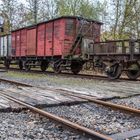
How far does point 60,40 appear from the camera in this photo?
18.7m

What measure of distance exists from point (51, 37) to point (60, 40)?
48.8 inches

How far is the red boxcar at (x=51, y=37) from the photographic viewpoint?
18516 millimetres

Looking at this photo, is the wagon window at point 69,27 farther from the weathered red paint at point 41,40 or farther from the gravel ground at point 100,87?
the gravel ground at point 100,87

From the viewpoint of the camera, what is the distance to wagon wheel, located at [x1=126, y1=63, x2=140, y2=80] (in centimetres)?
1462

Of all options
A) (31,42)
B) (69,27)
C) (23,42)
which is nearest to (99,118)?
(69,27)

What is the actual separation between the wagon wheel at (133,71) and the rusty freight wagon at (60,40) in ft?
12.8

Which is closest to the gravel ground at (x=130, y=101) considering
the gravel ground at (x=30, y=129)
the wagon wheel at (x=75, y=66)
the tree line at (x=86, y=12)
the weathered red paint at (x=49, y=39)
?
the gravel ground at (x=30, y=129)

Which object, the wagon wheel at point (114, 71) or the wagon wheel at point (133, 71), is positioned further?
the wagon wheel at point (114, 71)

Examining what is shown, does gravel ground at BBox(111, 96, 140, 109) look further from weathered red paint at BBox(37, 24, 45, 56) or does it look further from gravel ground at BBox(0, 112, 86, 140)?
weathered red paint at BBox(37, 24, 45, 56)

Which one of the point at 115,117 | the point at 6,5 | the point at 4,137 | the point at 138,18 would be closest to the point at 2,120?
the point at 4,137

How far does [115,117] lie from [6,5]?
42083 mm

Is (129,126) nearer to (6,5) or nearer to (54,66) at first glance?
(54,66)

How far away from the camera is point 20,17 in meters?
46.7

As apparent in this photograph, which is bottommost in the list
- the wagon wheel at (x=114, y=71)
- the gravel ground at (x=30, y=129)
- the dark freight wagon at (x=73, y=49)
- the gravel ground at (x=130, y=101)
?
the gravel ground at (x=30, y=129)
